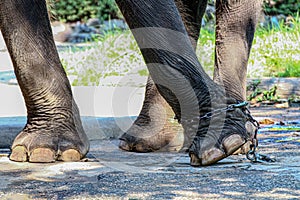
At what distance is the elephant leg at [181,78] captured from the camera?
3195 mm

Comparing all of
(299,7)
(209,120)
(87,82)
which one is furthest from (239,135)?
(299,7)


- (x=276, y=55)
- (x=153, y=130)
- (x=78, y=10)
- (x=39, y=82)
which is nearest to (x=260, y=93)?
(x=276, y=55)

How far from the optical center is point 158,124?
4148 mm

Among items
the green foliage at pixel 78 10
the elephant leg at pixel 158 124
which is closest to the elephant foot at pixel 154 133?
the elephant leg at pixel 158 124

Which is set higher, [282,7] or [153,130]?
[153,130]

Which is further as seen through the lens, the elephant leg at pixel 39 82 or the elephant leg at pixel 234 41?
the elephant leg at pixel 234 41

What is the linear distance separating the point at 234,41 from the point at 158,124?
62 cm

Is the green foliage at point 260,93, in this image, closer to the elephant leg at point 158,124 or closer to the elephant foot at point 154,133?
the elephant leg at point 158,124

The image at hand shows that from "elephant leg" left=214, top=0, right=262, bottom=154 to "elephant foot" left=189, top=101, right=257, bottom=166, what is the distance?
0.66 m

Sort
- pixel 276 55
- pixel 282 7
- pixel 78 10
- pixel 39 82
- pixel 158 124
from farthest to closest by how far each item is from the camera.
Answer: pixel 78 10 < pixel 282 7 < pixel 276 55 < pixel 158 124 < pixel 39 82

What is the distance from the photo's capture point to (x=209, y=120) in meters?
3.23

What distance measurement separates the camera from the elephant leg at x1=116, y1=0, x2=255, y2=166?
320cm

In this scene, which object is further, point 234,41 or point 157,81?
point 234,41

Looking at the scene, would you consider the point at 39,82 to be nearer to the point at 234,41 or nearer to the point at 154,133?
the point at 154,133
